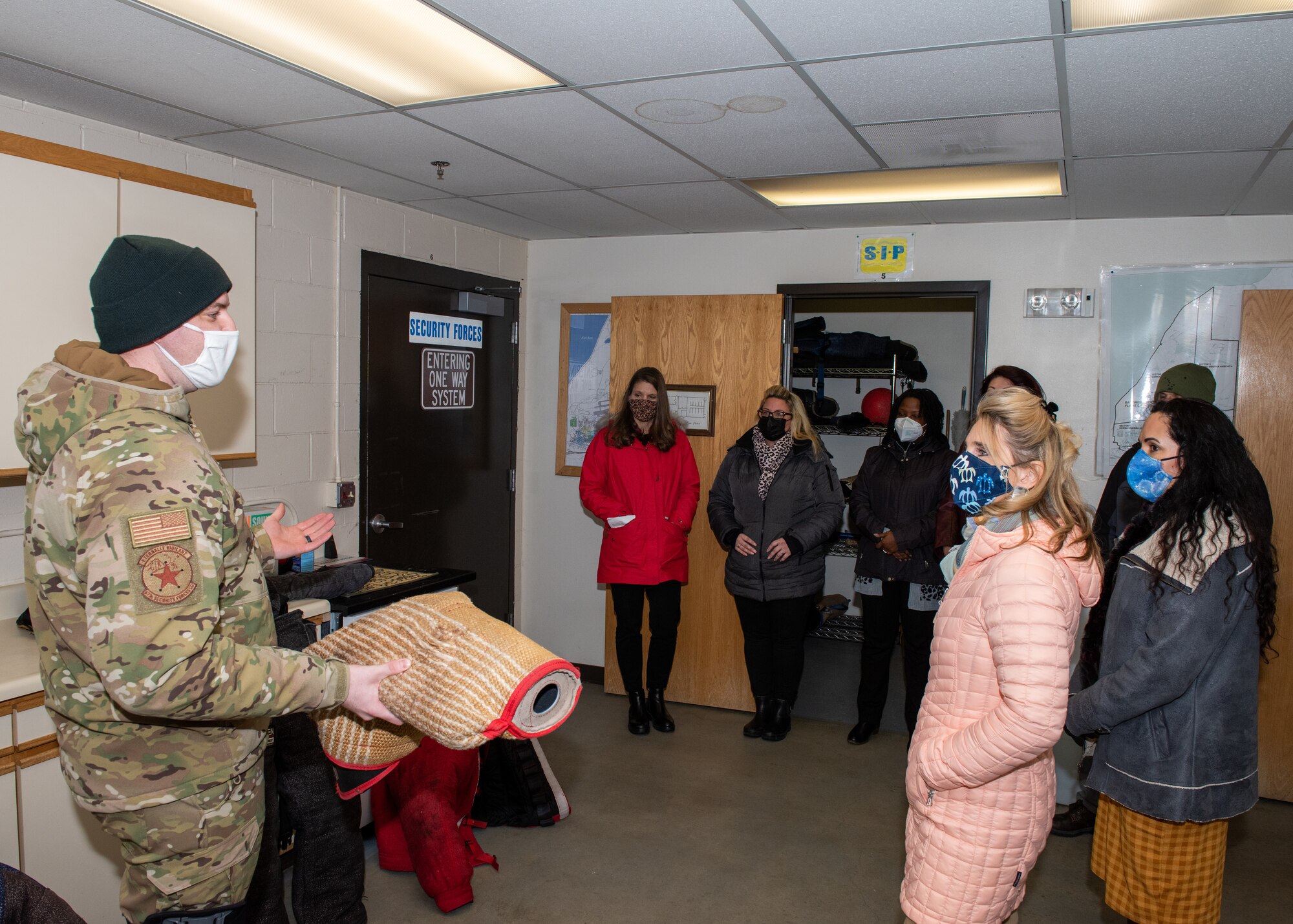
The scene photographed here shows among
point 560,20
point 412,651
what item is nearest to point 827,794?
point 412,651

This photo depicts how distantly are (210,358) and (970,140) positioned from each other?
227 centimetres

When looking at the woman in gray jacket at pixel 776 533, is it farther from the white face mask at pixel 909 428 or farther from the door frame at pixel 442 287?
the door frame at pixel 442 287

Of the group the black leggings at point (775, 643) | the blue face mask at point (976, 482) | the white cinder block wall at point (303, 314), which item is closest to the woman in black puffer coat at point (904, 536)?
the black leggings at point (775, 643)

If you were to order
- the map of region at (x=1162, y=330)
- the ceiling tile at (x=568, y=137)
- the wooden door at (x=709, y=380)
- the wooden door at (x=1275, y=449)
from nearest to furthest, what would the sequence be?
the ceiling tile at (x=568, y=137), the wooden door at (x=1275, y=449), the map of region at (x=1162, y=330), the wooden door at (x=709, y=380)

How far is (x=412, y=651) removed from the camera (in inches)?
54.8

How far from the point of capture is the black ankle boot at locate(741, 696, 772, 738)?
13.5 feet

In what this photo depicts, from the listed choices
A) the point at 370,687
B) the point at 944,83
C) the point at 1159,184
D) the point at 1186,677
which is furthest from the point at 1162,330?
the point at 370,687

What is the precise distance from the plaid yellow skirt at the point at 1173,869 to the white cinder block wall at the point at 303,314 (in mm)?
2894

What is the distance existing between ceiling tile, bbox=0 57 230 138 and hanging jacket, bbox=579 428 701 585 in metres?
2.04

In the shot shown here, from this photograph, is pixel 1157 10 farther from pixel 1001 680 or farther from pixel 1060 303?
pixel 1060 303

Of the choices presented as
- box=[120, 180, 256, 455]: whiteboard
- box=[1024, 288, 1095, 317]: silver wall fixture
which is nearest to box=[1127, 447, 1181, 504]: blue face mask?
box=[1024, 288, 1095, 317]: silver wall fixture

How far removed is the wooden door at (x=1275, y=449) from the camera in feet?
11.5

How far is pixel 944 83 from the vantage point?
227 centimetres

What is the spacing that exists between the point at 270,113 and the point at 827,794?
3077mm
